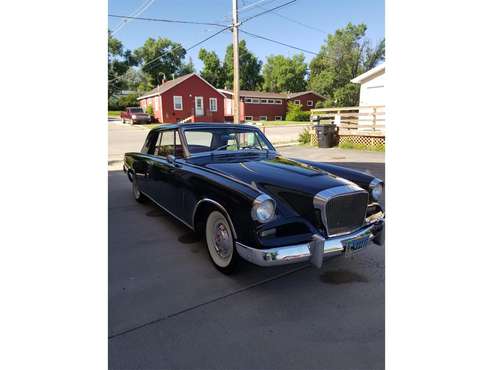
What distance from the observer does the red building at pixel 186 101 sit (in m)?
31.7

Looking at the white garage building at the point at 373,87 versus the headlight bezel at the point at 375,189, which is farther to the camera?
the white garage building at the point at 373,87

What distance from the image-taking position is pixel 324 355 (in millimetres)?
2002

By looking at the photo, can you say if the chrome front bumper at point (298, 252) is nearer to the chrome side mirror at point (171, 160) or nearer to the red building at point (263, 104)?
the chrome side mirror at point (171, 160)

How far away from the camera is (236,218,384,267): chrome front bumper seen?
8.11 feet

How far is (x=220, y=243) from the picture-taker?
10.2ft

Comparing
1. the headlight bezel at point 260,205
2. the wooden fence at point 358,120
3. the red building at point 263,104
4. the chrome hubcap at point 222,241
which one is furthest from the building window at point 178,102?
the headlight bezel at point 260,205

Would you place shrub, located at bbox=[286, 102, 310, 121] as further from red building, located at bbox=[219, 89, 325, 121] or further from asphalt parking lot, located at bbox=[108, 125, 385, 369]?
asphalt parking lot, located at bbox=[108, 125, 385, 369]

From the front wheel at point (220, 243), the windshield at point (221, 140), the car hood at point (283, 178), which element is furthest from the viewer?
the windshield at point (221, 140)

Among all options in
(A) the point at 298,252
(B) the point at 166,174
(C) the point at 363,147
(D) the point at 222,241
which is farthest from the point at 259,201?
(C) the point at 363,147

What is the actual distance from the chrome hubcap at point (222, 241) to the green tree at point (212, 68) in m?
57.1

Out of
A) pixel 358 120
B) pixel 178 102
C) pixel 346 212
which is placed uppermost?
pixel 178 102

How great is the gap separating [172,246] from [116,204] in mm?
2368

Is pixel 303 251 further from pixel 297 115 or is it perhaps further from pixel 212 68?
pixel 212 68

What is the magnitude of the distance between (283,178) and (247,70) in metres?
62.3
